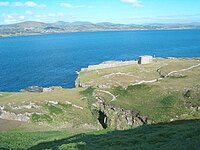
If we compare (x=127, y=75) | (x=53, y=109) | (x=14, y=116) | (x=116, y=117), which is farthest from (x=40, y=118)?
(x=127, y=75)

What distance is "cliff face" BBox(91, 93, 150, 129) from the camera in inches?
2183

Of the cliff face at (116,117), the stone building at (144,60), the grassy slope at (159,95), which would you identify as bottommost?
the cliff face at (116,117)

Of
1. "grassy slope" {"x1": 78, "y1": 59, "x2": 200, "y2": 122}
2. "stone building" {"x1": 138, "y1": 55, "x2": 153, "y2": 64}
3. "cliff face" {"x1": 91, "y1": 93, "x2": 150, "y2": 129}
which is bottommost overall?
"cliff face" {"x1": 91, "y1": 93, "x2": 150, "y2": 129}

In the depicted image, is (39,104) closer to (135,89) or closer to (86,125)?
(86,125)

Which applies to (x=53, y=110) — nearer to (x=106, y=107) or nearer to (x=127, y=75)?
(x=106, y=107)

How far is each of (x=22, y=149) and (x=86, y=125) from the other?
21.0 meters

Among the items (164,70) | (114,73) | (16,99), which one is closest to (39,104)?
(16,99)

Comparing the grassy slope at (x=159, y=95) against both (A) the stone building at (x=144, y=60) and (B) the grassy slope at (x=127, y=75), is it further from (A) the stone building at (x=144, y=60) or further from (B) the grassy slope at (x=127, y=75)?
(A) the stone building at (x=144, y=60)

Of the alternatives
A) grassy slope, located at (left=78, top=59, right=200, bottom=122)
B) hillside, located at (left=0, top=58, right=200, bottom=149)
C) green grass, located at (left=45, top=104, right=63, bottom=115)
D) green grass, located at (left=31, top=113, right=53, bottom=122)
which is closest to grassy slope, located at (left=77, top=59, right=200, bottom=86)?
grassy slope, located at (left=78, top=59, right=200, bottom=122)

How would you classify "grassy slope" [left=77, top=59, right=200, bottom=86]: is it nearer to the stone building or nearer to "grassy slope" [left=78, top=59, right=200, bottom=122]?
"grassy slope" [left=78, top=59, right=200, bottom=122]

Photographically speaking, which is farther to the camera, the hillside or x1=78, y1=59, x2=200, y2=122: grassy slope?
x1=78, y1=59, x2=200, y2=122: grassy slope

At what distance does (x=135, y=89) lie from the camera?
68.3 m

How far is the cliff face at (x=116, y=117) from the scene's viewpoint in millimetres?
55438

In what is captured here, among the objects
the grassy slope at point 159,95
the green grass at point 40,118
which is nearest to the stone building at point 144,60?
the grassy slope at point 159,95
